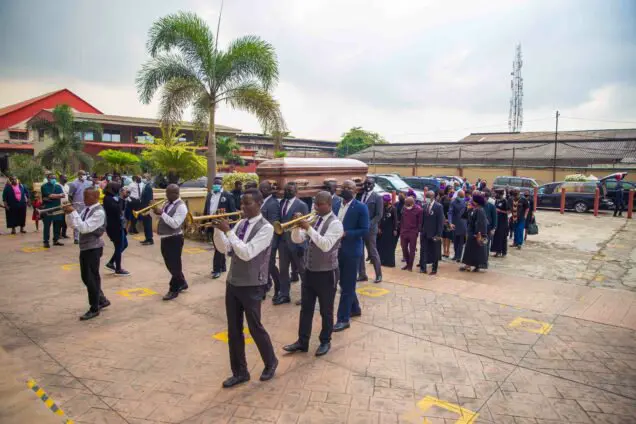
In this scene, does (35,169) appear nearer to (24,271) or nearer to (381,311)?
(24,271)

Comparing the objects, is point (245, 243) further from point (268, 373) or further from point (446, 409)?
point (446, 409)

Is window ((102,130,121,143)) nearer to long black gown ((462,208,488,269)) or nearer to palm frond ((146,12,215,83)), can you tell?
palm frond ((146,12,215,83))

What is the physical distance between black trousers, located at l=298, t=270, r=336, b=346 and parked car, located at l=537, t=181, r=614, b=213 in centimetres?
1840

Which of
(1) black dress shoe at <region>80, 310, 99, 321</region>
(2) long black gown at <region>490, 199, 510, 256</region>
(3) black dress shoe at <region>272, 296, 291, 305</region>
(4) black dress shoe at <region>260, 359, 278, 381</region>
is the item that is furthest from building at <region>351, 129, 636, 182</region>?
(1) black dress shoe at <region>80, 310, 99, 321</region>

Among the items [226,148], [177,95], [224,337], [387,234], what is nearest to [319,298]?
[224,337]

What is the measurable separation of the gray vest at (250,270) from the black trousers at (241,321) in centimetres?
6

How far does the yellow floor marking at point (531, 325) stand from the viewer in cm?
552

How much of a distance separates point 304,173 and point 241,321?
568 centimetres

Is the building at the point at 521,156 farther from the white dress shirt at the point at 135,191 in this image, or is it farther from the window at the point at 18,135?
the window at the point at 18,135

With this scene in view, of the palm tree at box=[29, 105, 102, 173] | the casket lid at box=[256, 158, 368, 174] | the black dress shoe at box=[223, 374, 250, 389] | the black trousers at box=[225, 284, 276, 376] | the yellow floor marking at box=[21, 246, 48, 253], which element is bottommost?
the black dress shoe at box=[223, 374, 250, 389]

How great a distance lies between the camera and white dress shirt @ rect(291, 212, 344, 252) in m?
4.32

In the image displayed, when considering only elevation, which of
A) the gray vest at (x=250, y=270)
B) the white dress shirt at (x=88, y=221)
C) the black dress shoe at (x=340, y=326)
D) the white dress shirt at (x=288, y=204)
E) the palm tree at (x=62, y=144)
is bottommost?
the black dress shoe at (x=340, y=326)

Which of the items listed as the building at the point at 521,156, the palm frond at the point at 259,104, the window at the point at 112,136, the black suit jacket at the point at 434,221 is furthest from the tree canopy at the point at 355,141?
the black suit jacket at the point at 434,221

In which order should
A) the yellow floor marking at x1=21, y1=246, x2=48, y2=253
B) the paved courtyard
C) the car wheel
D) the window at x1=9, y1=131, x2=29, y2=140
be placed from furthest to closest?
the window at x1=9, y1=131, x2=29, y2=140, the car wheel, the yellow floor marking at x1=21, y1=246, x2=48, y2=253, the paved courtyard
